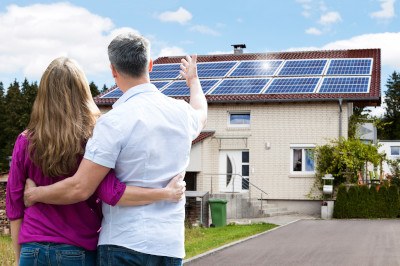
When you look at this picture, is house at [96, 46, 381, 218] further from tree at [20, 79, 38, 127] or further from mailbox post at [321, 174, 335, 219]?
tree at [20, 79, 38, 127]

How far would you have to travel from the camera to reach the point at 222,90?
30500mm

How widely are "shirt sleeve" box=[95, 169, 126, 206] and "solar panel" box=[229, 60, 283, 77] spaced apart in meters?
29.4

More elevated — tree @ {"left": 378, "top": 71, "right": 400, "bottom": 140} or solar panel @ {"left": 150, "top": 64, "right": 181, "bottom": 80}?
tree @ {"left": 378, "top": 71, "right": 400, "bottom": 140}

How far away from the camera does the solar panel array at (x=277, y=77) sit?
96.6 feet

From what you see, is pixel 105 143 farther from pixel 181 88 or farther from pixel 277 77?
pixel 277 77

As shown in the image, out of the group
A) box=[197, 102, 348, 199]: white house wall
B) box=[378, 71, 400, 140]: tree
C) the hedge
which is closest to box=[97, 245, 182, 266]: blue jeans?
the hedge

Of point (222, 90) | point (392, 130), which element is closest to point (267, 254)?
point (222, 90)

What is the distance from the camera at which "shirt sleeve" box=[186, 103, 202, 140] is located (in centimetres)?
319

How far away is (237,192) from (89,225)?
2611 cm

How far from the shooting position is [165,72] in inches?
1382

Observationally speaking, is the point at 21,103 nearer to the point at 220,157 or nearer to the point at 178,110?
the point at 220,157

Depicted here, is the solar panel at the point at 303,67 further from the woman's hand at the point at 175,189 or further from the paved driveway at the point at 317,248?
the woman's hand at the point at 175,189

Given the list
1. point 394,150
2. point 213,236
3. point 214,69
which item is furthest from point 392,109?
point 213,236

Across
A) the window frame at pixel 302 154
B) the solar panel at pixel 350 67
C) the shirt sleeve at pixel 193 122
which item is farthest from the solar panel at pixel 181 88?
the shirt sleeve at pixel 193 122
